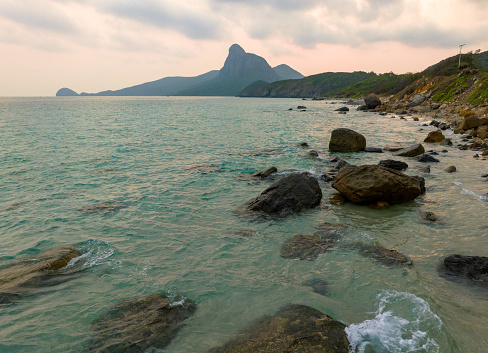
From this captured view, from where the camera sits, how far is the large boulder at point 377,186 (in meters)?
13.1

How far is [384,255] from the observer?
30.3ft

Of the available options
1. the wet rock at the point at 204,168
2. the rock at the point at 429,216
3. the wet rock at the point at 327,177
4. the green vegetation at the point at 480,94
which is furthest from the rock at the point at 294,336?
the green vegetation at the point at 480,94

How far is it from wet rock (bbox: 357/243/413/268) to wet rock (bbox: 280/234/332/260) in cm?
113

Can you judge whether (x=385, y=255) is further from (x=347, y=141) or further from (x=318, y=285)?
(x=347, y=141)

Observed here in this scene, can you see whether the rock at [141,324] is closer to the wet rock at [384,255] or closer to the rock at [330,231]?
the rock at [330,231]

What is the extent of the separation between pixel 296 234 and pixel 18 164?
78.1ft

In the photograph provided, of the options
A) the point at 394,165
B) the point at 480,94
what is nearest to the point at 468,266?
the point at 394,165

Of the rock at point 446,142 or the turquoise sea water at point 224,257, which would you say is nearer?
the turquoise sea water at point 224,257

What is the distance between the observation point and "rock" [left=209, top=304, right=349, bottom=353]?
538 centimetres

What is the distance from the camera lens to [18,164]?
23375 millimetres

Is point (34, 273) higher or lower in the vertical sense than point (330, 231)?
higher

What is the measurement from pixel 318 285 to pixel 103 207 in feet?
35.6

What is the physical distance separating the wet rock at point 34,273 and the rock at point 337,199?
1078cm

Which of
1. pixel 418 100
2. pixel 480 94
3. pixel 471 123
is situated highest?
pixel 480 94
